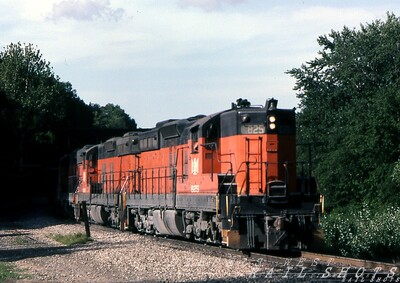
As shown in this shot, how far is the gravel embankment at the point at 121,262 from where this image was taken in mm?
14914

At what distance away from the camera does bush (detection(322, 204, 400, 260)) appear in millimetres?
24094

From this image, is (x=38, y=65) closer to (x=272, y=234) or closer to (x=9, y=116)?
(x=9, y=116)

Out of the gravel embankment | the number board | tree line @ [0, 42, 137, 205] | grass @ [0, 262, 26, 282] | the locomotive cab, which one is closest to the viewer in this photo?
the gravel embankment

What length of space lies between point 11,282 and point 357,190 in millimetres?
29032

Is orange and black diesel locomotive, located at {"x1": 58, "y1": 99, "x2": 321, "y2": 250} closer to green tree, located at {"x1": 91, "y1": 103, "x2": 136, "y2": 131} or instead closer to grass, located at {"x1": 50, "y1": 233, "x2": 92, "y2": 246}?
grass, located at {"x1": 50, "y1": 233, "x2": 92, "y2": 246}

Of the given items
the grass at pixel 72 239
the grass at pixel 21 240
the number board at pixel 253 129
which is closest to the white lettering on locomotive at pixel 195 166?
the number board at pixel 253 129

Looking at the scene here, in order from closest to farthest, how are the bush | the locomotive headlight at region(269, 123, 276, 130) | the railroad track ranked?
the railroad track → the locomotive headlight at region(269, 123, 276, 130) → the bush

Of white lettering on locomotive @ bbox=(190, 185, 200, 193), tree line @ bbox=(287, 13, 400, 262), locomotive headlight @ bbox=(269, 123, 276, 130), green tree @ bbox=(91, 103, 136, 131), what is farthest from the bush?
green tree @ bbox=(91, 103, 136, 131)

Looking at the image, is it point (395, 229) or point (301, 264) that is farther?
point (395, 229)

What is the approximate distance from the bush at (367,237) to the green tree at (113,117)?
9513cm

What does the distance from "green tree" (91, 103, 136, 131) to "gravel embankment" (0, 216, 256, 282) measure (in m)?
96.2

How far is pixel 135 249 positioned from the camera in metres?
21.1

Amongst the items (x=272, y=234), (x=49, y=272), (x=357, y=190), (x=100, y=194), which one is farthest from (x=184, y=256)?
(x=357, y=190)

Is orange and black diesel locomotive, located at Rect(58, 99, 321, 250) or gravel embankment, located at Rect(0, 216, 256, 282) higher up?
orange and black diesel locomotive, located at Rect(58, 99, 321, 250)
